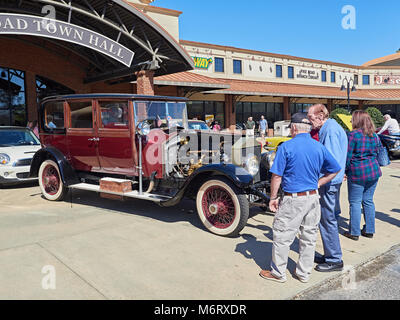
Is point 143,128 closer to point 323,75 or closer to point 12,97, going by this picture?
point 12,97

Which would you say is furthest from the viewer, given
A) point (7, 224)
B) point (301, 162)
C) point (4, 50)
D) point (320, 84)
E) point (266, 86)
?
point (320, 84)

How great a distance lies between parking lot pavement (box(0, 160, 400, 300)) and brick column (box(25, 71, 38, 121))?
9846 millimetres

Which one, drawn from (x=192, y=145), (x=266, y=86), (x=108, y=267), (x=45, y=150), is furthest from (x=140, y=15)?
(x=266, y=86)

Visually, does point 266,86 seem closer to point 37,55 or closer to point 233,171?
point 37,55

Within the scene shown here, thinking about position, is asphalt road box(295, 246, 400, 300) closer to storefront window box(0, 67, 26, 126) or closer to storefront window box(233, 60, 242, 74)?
storefront window box(0, 67, 26, 126)

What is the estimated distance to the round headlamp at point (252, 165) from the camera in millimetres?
4332

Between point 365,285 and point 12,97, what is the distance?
15.1m

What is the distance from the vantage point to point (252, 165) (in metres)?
4.39

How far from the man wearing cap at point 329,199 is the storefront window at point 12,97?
558 inches

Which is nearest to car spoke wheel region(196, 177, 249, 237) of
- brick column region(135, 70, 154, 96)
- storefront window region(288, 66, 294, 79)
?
brick column region(135, 70, 154, 96)

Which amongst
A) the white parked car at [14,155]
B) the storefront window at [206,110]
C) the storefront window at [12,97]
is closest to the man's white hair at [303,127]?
the white parked car at [14,155]

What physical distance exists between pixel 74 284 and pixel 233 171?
212cm

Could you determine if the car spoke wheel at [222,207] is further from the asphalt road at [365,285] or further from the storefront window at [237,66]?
the storefront window at [237,66]

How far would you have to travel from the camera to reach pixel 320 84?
27750mm
